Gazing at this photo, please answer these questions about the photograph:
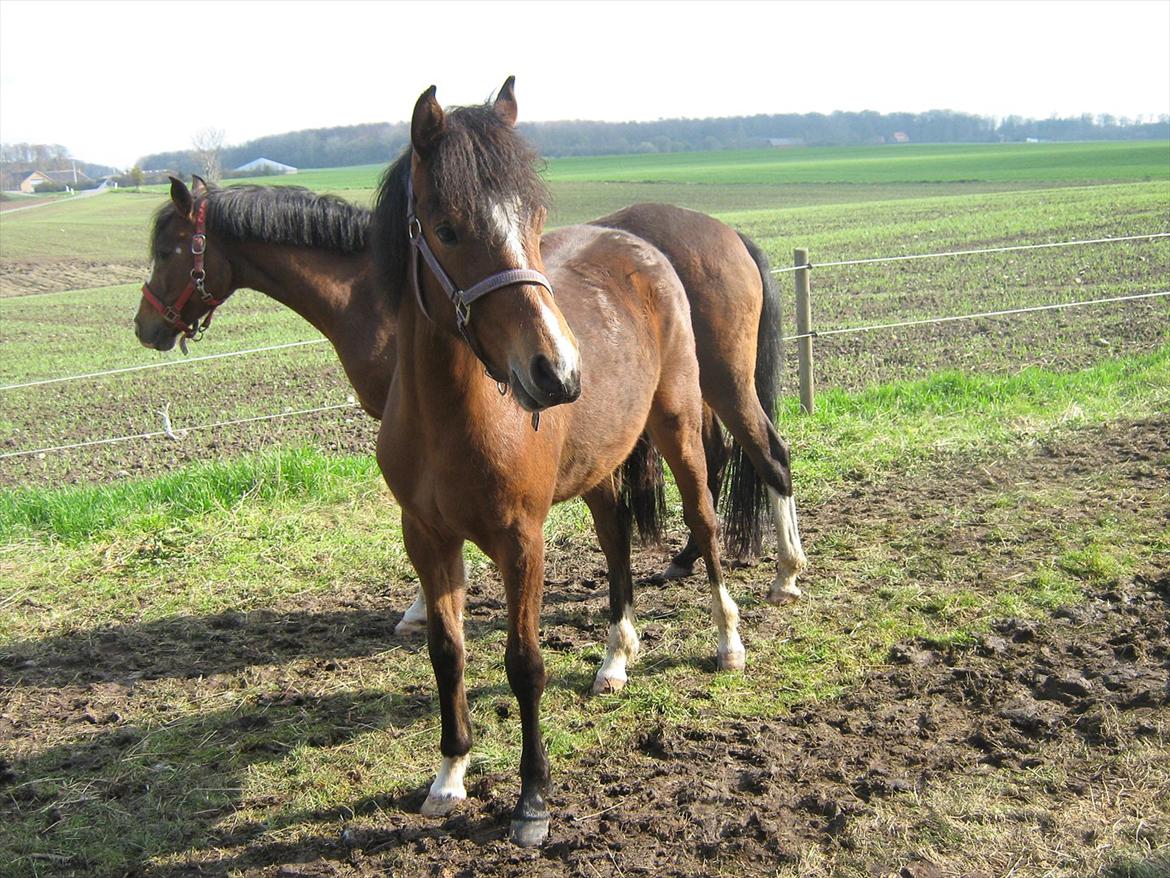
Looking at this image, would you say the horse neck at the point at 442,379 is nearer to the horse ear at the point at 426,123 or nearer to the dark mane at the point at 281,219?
the horse ear at the point at 426,123

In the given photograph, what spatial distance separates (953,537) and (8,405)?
1219 centimetres

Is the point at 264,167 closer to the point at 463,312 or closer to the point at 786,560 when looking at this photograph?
the point at 786,560

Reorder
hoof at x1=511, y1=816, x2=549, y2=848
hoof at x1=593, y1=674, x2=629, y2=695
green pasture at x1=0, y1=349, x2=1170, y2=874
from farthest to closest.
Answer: hoof at x1=593, y1=674, x2=629, y2=695 < green pasture at x1=0, y1=349, x2=1170, y2=874 < hoof at x1=511, y1=816, x2=549, y2=848

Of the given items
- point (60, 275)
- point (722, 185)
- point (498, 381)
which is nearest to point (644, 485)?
point (498, 381)

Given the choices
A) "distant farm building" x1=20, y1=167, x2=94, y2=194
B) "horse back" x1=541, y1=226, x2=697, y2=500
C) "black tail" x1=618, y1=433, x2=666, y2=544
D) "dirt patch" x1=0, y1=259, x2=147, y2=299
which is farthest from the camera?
"distant farm building" x1=20, y1=167, x2=94, y2=194

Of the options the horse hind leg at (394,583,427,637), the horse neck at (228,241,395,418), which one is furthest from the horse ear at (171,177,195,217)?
the horse hind leg at (394,583,427,637)

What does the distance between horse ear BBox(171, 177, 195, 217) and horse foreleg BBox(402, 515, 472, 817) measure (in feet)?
8.27

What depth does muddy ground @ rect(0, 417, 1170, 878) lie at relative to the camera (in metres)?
3.02

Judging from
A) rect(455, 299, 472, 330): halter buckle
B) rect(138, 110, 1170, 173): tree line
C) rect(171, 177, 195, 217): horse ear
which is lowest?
rect(455, 299, 472, 330): halter buckle

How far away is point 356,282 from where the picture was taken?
201 inches

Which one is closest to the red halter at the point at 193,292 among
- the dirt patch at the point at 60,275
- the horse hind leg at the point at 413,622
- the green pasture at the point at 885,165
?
the horse hind leg at the point at 413,622

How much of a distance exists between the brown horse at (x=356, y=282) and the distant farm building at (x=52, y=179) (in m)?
54.3

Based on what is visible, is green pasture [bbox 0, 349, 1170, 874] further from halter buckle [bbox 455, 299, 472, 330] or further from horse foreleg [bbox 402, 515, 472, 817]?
halter buckle [bbox 455, 299, 472, 330]

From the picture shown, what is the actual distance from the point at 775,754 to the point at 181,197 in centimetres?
381
